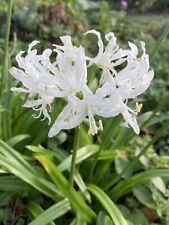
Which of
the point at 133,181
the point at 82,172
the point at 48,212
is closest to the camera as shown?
the point at 48,212

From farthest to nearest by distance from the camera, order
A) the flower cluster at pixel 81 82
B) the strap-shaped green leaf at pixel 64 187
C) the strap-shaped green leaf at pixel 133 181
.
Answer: the strap-shaped green leaf at pixel 133 181 → the strap-shaped green leaf at pixel 64 187 → the flower cluster at pixel 81 82

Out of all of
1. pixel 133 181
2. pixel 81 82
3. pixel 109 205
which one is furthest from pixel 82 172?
pixel 81 82

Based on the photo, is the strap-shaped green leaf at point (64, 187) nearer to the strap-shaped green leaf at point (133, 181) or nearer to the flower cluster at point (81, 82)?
the strap-shaped green leaf at point (133, 181)

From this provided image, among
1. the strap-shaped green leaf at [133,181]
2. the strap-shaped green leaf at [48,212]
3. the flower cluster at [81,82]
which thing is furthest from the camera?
the strap-shaped green leaf at [133,181]

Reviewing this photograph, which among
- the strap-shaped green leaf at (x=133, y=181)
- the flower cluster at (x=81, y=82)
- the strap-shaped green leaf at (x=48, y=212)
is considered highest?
the flower cluster at (x=81, y=82)

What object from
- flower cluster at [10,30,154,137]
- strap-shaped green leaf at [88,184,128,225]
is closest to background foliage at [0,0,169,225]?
strap-shaped green leaf at [88,184,128,225]

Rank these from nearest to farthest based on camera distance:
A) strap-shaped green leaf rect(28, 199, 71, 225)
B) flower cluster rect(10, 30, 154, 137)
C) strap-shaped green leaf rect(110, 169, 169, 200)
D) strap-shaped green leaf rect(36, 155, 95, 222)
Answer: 1. flower cluster rect(10, 30, 154, 137)
2. strap-shaped green leaf rect(28, 199, 71, 225)
3. strap-shaped green leaf rect(36, 155, 95, 222)
4. strap-shaped green leaf rect(110, 169, 169, 200)

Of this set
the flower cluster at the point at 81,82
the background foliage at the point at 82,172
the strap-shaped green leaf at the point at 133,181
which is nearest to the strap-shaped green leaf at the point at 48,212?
the background foliage at the point at 82,172

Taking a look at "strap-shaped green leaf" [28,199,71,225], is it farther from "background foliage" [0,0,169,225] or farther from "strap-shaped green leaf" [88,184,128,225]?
"strap-shaped green leaf" [88,184,128,225]

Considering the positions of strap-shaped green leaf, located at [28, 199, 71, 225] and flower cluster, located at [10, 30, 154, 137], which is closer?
flower cluster, located at [10, 30, 154, 137]

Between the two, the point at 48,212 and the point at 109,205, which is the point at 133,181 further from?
the point at 48,212

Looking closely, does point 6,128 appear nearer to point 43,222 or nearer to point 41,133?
point 41,133
